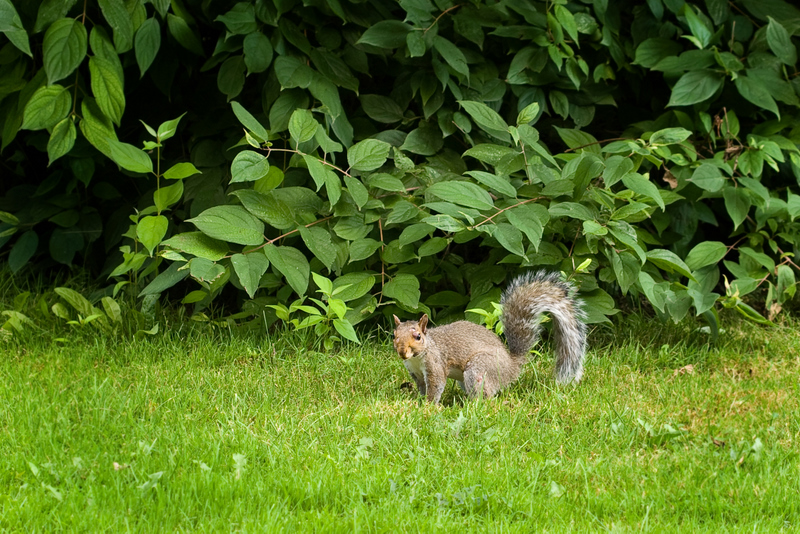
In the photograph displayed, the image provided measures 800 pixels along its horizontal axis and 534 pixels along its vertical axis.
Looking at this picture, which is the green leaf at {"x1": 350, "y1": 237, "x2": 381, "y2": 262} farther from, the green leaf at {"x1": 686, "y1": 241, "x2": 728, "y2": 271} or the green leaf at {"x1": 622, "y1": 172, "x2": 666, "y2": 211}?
the green leaf at {"x1": 686, "y1": 241, "x2": 728, "y2": 271}

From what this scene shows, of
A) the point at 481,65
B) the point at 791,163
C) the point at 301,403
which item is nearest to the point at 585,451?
the point at 301,403

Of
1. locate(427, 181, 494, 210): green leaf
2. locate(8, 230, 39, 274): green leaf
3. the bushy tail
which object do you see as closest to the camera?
the bushy tail

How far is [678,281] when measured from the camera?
362 cm

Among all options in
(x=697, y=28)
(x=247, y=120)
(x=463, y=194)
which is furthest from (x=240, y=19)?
(x=697, y=28)

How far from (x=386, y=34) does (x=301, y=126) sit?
0.57 meters

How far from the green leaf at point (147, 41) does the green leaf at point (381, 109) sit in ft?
2.97

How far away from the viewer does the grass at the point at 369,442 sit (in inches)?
83.7

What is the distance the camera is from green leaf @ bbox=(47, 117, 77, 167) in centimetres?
318

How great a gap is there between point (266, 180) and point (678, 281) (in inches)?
71.3

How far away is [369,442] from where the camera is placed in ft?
8.24

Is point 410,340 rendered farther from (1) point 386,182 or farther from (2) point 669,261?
(2) point 669,261

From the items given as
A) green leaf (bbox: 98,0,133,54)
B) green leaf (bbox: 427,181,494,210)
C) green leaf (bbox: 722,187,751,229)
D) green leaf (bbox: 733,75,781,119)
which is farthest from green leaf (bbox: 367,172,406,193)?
green leaf (bbox: 733,75,781,119)

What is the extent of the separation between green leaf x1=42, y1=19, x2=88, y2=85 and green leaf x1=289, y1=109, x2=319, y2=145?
0.82 metres

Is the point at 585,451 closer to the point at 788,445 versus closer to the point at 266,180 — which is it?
the point at 788,445
